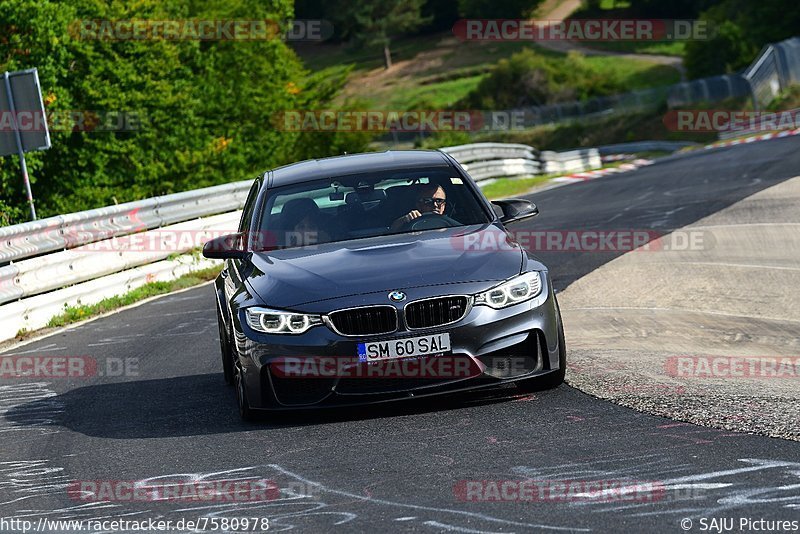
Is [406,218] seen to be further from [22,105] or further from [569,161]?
[569,161]

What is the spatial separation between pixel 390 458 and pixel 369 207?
8.42ft

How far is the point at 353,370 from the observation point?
687cm

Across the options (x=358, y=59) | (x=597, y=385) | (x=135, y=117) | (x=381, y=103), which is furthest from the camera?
(x=358, y=59)

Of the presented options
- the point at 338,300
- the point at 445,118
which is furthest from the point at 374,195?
the point at 445,118

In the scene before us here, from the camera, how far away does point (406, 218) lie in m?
8.20

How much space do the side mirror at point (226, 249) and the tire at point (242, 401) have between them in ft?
3.14

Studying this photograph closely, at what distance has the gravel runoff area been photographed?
689 centimetres

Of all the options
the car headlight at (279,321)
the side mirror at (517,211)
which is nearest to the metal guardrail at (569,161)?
the side mirror at (517,211)

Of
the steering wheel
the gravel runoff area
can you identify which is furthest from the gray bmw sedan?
A: the gravel runoff area

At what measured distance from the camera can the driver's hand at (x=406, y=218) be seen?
8172 mm

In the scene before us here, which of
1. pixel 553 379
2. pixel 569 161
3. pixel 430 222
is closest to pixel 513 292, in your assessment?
pixel 553 379

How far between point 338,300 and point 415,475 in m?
1.46

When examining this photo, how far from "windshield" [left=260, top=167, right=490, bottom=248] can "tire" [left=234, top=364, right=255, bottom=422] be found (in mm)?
1095

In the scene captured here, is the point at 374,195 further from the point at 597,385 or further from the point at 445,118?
the point at 445,118
